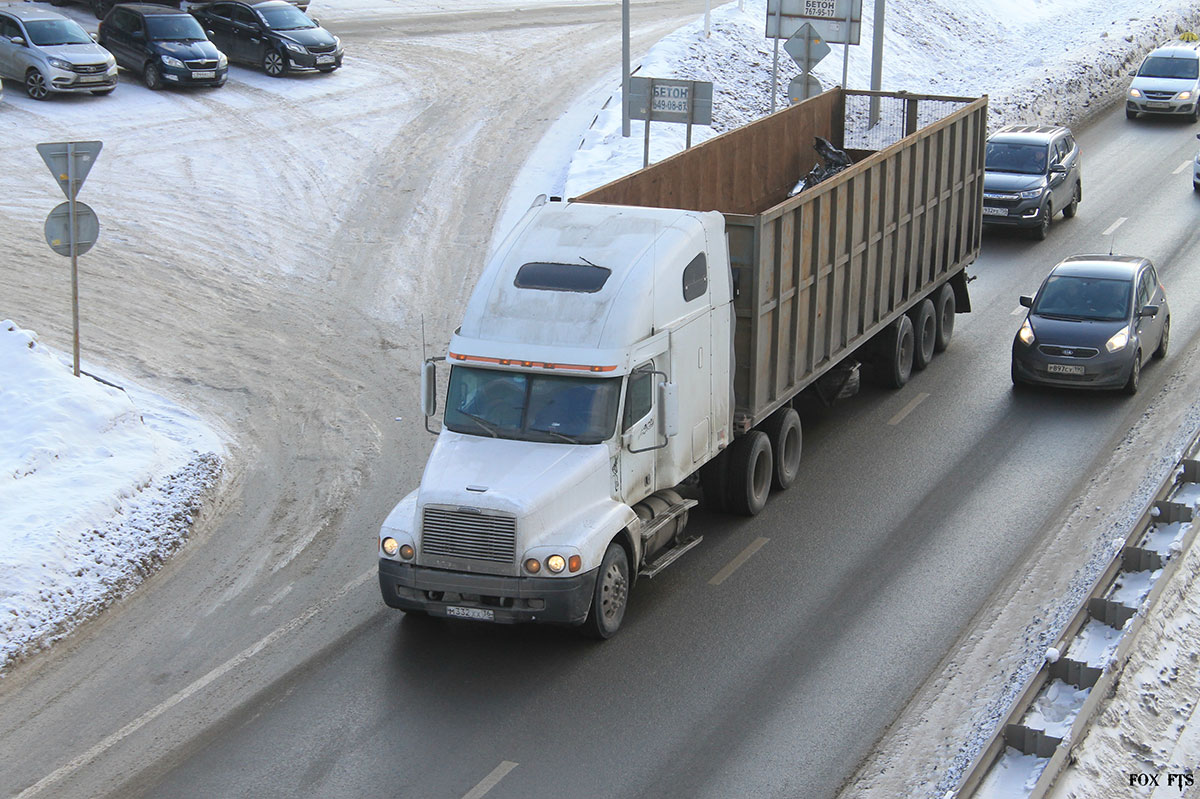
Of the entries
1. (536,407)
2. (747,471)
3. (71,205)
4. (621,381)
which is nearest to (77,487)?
(71,205)

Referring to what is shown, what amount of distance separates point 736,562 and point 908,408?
200 inches

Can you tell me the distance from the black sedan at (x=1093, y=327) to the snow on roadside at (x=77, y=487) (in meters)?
10.2

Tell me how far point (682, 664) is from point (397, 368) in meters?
8.51

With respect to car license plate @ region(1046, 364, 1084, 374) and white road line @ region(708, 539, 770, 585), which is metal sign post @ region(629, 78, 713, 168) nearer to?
car license plate @ region(1046, 364, 1084, 374)

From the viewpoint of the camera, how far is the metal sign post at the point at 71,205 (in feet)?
50.2

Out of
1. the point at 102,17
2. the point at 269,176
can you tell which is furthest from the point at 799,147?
the point at 102,17

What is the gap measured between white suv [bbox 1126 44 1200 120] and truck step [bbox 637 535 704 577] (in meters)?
25.2

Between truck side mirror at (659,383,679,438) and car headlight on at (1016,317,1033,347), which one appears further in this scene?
car headlight on at (1016,317,1033,347)

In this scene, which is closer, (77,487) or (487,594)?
(487,594)

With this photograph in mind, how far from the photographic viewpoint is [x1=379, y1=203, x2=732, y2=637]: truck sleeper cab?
11.4 metres

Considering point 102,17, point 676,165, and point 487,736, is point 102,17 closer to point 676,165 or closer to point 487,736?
point 676,165

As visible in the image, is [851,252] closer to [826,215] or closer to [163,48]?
[826,215]

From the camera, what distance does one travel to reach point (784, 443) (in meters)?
15.2

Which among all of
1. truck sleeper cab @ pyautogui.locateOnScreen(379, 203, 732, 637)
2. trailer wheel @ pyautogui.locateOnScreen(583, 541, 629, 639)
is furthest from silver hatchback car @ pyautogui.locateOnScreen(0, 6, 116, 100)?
trailer wheel @ pyautogui.locateOnScreen(583, 541, 629, 639)
